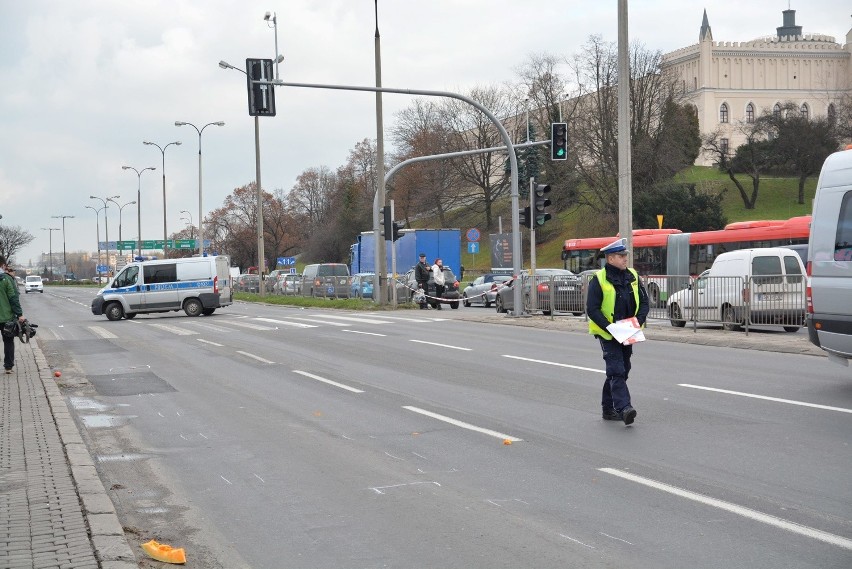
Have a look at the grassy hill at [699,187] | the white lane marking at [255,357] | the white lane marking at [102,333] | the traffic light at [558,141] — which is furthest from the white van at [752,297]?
the grassy hill at [699,187]

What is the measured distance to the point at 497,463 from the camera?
830cm

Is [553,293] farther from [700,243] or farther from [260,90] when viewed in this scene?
[700,243]

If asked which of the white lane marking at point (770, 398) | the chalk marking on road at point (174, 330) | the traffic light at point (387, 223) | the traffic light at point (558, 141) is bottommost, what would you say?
the white lane marking at point (770, 398)

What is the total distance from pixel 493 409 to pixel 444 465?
123 inches

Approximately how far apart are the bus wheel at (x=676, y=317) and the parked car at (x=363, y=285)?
2515 centimetres

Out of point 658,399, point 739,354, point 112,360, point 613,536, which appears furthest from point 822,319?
point 112,360

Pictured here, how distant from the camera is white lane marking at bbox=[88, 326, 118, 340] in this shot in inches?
1007

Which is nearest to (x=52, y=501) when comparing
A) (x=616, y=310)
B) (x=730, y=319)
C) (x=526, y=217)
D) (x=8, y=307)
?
(x=616, y=310)

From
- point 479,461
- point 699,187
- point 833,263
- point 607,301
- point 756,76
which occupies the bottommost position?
point 479,461

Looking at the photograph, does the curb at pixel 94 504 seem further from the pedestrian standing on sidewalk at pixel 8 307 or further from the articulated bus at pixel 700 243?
the articulated bus at pixel 700 243

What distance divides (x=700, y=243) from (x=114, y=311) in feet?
78.0

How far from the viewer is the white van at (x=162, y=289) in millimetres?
35312

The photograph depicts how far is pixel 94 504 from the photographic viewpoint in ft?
22.3

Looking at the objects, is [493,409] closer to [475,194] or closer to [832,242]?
[832,242]
